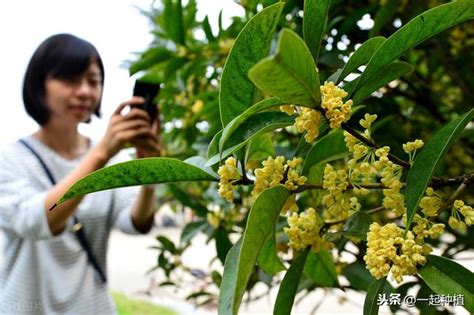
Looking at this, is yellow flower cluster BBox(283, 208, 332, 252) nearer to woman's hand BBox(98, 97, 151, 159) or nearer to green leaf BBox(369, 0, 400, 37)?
green leaf BBox(369, 0, 400, 37)

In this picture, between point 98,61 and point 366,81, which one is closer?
point 366,81

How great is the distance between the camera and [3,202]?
1106 mm

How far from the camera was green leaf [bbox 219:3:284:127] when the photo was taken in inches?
16.9

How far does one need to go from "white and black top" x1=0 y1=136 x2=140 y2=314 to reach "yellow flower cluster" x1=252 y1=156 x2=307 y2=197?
0.71m

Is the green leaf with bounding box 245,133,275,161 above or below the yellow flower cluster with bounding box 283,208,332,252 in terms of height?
above

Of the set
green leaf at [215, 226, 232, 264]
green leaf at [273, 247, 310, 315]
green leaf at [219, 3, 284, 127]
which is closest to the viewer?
green leaf at [219, 3, 284, 127]

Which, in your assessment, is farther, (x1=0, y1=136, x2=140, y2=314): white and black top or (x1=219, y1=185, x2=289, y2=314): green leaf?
(x1=0, y1=136, x2=140, y2=314): white and black top

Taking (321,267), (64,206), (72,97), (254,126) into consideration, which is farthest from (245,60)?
(72,97)

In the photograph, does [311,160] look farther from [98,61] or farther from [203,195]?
[98,61]

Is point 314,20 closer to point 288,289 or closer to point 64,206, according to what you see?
point 288,289

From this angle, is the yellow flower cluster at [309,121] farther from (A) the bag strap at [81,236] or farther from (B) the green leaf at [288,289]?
(A) the bag strap at [81,236]

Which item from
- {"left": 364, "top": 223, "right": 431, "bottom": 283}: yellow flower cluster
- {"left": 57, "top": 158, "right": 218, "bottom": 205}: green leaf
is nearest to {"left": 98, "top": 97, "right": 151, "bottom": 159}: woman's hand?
{"left": 57, "top": 158, "right": 218, "bottom": 205}: green leaf

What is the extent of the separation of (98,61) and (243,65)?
3.01 ft

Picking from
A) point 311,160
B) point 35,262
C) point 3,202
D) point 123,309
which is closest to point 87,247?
point 35,262
